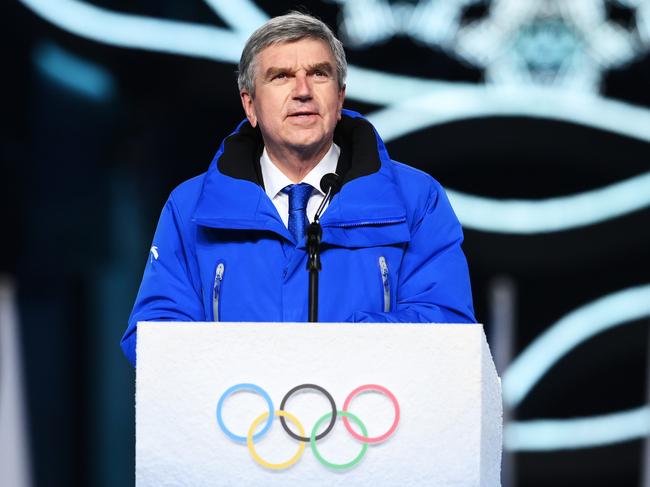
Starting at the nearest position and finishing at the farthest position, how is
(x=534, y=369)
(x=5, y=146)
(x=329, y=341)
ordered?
1. (x=329, y=341)
2. (x=5, y=146)
3. (x=534, y=369)

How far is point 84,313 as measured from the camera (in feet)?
13.1

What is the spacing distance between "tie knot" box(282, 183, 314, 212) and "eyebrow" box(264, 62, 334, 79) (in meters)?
0.17

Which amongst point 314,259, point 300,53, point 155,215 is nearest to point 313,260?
point 314,259

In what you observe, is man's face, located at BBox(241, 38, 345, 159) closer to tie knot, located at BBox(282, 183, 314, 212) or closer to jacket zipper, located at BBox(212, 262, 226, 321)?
tie knot, located at BBox(282, 183, 314, 212)

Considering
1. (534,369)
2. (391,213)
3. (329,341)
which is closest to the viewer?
(329,341)

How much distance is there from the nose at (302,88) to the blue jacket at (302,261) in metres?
0.12

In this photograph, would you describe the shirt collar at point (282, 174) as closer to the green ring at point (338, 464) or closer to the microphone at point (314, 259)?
the microphone at point (314, 259)

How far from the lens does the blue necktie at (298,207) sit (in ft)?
5.85

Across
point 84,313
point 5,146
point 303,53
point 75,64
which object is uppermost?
point 75,64

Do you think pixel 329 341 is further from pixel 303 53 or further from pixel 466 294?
pixel 303 53

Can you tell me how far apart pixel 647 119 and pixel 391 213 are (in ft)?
8.48

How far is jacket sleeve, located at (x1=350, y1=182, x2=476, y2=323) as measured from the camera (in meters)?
1.69

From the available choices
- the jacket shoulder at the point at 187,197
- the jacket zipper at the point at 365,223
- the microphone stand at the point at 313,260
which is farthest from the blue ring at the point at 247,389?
the jacket shoulder at the point at 187,197

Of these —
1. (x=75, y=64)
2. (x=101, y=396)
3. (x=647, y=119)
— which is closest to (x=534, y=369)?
(x=647, y=119)
